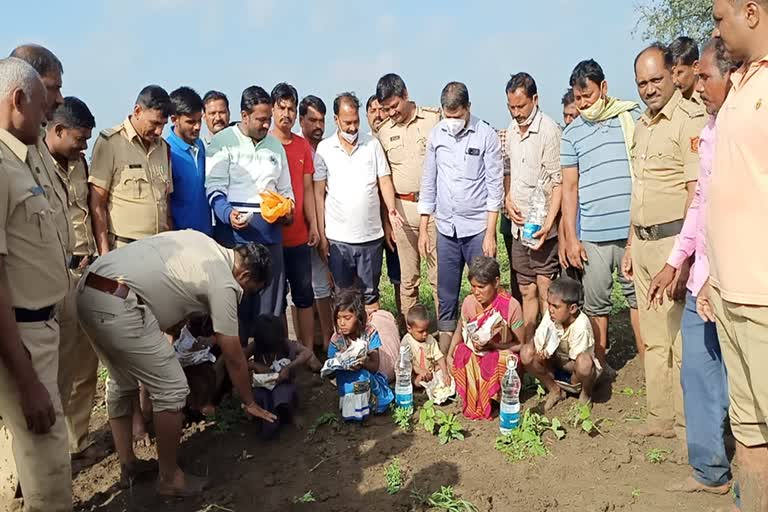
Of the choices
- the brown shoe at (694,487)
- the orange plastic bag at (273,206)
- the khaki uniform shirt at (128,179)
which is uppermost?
the khaki uniform shirt at (128,179)

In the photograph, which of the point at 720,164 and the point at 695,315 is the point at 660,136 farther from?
the point at 720,164

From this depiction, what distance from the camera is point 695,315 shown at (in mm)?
3559

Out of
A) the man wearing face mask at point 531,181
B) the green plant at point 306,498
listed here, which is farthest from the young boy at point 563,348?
the green plant at point 306,498

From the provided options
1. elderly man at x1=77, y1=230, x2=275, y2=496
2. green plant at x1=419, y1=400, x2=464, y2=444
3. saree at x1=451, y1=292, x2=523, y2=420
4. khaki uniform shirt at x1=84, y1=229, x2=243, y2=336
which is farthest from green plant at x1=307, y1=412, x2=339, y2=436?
khaki uniform shirt at x1=84, y1=229, x2=243, y2=336

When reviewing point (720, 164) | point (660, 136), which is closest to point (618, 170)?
point (660, 136)

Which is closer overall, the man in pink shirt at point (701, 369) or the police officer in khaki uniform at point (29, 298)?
the police officer in khaki uniform at point (29, 298)

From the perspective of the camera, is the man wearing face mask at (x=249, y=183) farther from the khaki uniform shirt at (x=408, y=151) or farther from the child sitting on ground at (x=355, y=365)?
the khaki uniform shirt at (x=408, y=151)

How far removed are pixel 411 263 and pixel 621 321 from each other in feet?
7.11

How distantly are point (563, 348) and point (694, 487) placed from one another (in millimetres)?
1369

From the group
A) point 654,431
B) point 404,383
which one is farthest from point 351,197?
point 654,431

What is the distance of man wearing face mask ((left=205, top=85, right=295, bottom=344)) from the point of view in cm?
532

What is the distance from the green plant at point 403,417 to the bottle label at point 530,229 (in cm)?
176

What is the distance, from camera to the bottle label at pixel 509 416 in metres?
4.41

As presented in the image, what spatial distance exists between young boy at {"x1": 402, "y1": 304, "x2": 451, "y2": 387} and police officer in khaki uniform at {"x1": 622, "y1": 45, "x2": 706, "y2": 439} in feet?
4.85
